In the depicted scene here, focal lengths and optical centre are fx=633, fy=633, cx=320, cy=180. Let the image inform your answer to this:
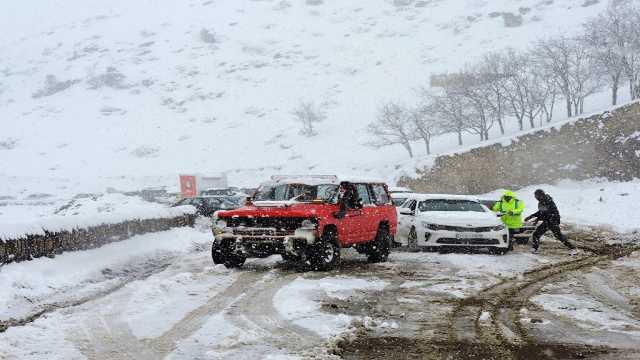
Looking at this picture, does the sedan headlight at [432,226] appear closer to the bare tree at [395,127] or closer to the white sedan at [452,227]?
the white sedan at [452,227]

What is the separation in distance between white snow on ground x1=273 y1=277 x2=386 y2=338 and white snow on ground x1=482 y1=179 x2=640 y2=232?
504 inches

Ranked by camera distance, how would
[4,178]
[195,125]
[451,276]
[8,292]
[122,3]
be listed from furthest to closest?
[122,3] → [195,125] → [4,178] → [451,276] → [8,292]

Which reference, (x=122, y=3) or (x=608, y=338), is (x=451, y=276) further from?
(x=122, y=3)

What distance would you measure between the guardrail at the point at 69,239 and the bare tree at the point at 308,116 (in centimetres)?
6029

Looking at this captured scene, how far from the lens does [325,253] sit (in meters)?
11.3

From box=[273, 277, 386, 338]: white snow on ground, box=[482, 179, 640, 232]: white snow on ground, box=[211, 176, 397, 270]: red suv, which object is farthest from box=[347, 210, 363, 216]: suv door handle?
box=[482, 179, 640, 232]: white snow on ground

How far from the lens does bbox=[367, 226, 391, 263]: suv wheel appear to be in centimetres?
1330

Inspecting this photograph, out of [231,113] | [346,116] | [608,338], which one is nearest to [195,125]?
[231,113]

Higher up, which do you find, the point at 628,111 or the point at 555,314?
the point at 628,111

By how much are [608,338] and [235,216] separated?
277 inches

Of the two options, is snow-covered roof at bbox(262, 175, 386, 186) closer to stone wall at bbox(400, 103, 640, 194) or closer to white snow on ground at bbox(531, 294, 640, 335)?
white snow on ground at bbox(531, 294, 640, 335)

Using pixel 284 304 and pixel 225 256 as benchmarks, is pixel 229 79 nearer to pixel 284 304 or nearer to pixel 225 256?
pixel 225 256

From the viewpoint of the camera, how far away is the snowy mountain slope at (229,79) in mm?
75188

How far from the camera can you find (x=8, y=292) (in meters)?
8.95
